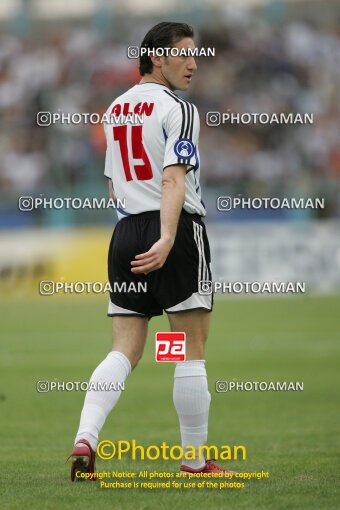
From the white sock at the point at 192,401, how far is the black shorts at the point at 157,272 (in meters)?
0.30

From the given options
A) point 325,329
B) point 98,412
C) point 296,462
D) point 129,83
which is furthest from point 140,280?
point 129,83

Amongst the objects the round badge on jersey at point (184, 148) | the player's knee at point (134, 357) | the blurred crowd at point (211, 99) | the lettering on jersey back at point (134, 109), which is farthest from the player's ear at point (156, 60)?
the blurred crowd at point (211, 99)

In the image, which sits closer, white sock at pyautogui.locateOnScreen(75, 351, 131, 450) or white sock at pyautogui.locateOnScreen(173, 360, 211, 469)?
white sock at pyautogui.locateOnScreen(75, 351, 131, 450)

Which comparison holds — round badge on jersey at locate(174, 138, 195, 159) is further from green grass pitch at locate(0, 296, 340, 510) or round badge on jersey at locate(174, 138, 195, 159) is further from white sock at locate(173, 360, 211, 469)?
→ green grass pitch at locate(0, 296, 340, 510)

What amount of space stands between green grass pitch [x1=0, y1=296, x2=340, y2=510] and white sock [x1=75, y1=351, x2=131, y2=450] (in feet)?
0.83

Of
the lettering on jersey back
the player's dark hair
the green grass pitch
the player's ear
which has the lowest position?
the green grass pitch

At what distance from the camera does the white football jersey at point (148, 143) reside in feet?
16.2

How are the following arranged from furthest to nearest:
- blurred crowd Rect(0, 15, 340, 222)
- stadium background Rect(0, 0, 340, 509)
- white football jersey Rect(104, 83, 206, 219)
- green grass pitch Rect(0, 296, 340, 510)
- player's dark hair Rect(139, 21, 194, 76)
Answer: blurred crowd Rect(0, 15, 340, 222) < stadium background Rect(0, 0, 340, 509) < player's dark hair Rect(139, 21, 194, 76) < white football jersey Rect(104, 83, 206, 219) < green grass pitch Rect(0, 296, 340, 510)

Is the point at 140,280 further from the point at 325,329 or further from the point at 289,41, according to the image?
the point at 289,41

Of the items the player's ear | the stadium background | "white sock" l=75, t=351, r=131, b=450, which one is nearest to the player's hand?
"white sock" l=75, t=351, r=131, b=450

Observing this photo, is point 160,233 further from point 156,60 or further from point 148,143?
point 156,60

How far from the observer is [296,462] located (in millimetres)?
5809

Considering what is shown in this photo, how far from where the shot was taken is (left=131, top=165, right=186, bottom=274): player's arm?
15.7 ft

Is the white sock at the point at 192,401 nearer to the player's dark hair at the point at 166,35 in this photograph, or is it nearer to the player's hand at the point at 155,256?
the player's hand at the point at 155,256
